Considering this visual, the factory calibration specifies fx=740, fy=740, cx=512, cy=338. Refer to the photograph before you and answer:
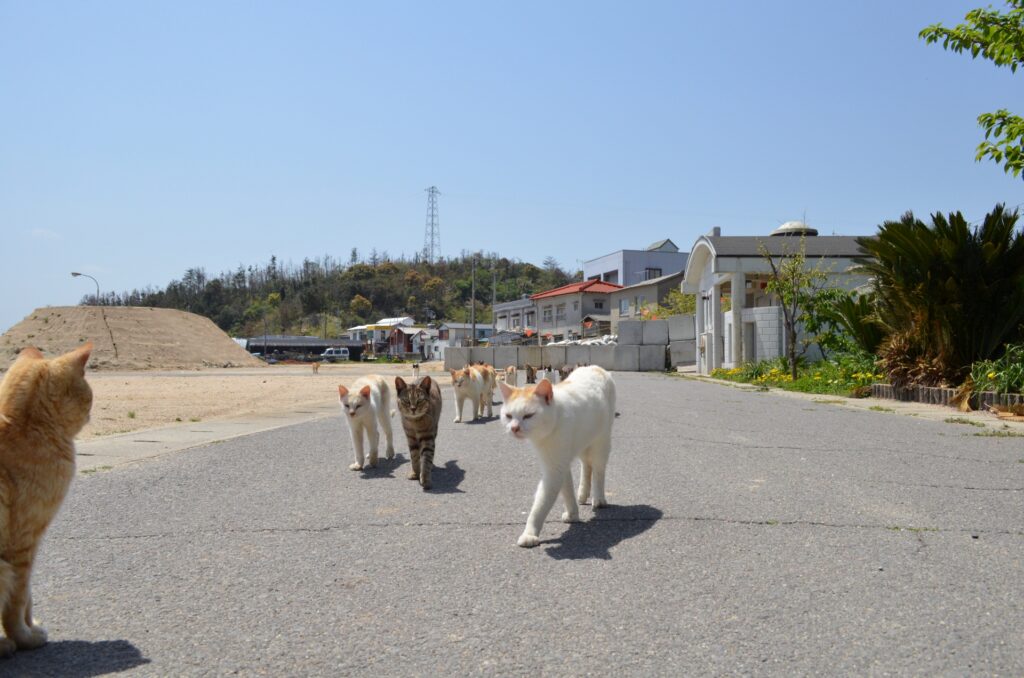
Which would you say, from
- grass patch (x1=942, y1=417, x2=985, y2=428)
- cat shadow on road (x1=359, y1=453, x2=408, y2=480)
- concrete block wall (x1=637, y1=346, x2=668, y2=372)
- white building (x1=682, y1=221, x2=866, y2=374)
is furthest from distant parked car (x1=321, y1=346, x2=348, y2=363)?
cat shadow on road (x1=359, y1=453, x2=408, y2=480)

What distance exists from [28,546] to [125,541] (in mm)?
1880

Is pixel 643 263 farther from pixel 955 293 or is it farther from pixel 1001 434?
pixel 1001 434

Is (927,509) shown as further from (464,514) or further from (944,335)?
(944,335)

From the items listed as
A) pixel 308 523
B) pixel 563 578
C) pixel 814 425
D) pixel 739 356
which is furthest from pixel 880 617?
pixel 739 356

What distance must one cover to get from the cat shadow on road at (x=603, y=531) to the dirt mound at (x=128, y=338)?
163ft

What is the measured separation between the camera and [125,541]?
477cm

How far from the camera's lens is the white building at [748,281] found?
83.6 ft

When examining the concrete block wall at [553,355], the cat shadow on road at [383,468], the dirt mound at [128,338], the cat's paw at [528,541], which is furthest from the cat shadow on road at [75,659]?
the dirt mound at [128,338]

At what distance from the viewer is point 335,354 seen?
78000 mm

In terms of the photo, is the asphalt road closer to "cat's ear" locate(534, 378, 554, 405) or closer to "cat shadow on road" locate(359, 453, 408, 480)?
"cat shadow on road" locate(359, 453, 408, 480)

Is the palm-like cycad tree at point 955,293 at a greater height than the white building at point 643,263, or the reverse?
the white building at point 643,263

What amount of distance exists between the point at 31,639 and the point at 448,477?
4.16 metres

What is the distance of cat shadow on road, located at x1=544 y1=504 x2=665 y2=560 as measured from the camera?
4.40 m

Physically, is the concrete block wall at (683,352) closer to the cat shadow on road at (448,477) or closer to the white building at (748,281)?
the white building at (748,281)
